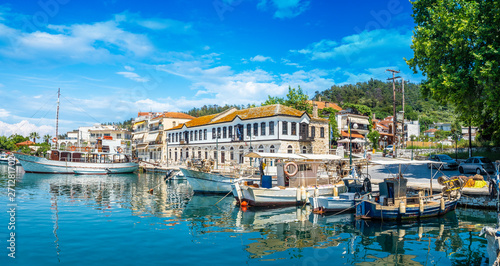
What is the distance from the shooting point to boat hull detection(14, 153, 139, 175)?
45875mm

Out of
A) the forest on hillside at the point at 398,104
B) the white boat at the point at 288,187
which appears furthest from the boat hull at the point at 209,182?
the forest on hillside at the point at 398,104

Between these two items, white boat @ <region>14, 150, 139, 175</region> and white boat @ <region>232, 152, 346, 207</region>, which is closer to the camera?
white boat @ <region>232, 152, 346, 207</region>

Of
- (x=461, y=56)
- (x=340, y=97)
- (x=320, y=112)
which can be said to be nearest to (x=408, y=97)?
(x=340, y=97)

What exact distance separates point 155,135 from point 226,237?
58354mm

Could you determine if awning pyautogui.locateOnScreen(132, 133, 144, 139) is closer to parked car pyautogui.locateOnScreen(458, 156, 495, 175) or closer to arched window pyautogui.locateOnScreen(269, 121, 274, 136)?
arched window pyautogui.locateOnScreen(269, 121, 274, 136)

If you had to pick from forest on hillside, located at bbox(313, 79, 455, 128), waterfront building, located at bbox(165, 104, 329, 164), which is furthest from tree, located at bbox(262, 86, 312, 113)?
forest on hillside, located at bbox(313, 79, 455, 128)

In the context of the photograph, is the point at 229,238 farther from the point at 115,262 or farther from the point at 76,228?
the point at 76,228

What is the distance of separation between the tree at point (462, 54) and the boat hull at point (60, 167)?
139 ft

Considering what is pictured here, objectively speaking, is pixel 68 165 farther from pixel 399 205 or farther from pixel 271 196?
pixel 399 205

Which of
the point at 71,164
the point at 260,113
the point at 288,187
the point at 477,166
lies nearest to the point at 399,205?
the point at 288,187

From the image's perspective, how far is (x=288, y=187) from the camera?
21859 mm

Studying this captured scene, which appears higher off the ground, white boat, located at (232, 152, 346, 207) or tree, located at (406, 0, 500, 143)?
tree, located at (406, 0, 500, 143)

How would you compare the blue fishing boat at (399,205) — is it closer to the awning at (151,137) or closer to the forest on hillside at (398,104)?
the awning at (151,137)

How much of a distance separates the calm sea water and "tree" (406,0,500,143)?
7.82 meters
